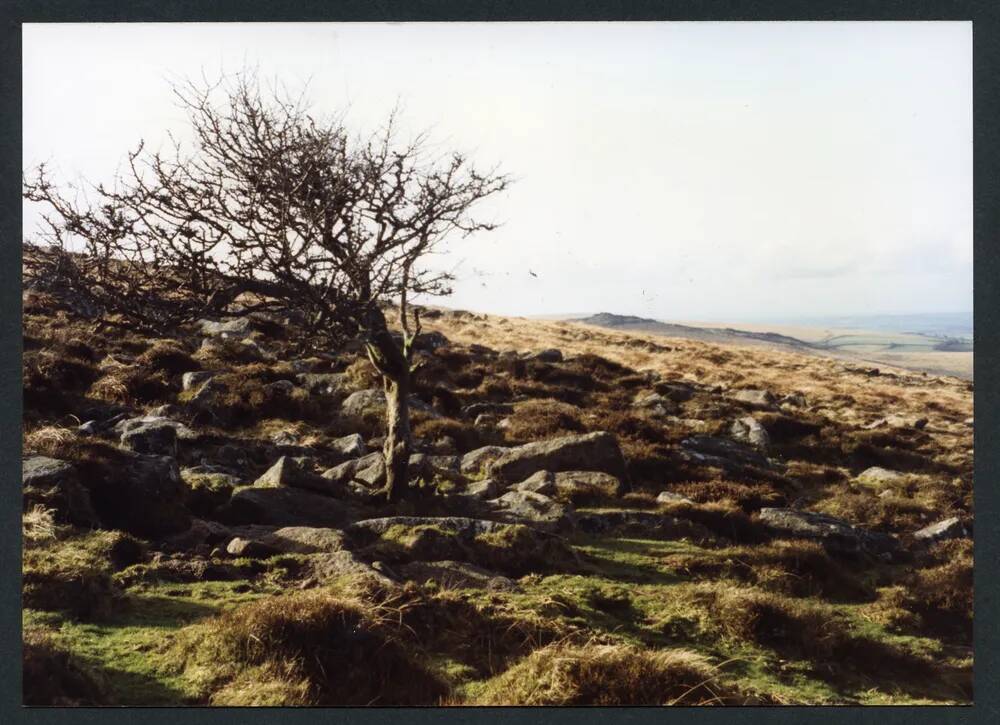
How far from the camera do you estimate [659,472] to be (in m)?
16.5

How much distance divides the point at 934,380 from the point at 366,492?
2920 centimetres

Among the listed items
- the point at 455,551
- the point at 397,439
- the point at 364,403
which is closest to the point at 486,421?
the point at 364,403

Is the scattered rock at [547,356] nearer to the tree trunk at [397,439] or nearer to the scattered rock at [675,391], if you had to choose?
the scattered rock at [675,391]

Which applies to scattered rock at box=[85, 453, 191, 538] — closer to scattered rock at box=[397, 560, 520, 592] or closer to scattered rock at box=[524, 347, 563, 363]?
scattered rock at box=[397, 560, 520, 592]

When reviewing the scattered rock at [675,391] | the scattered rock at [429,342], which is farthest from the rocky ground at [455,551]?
the scattered rock at [429,342]

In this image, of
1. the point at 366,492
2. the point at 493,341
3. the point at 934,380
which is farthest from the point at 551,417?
the point at 934,380

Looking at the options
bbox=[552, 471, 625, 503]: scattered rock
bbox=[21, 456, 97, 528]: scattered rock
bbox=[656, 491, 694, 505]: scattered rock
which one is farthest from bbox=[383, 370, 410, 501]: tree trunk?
bbox=[656, 491, 694, 505]: scattered rock

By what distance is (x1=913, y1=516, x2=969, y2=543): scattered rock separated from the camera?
556 inches

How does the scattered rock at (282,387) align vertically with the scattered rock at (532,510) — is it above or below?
above

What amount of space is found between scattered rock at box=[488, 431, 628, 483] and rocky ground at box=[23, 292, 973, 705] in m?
0.04

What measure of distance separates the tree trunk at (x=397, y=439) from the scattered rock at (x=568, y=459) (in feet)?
8.92

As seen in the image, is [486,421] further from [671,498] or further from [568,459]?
[671,498]

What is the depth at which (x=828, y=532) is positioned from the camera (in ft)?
44.0

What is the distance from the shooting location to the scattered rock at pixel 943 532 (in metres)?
14.1
